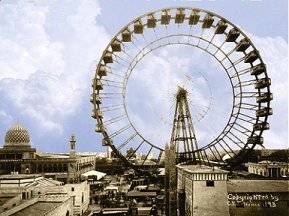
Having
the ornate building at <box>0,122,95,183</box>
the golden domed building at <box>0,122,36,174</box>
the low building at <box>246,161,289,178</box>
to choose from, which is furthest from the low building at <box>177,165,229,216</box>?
the golden domed building at <box>0,122,36,174</box>

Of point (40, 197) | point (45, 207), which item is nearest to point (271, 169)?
point (40, 197)

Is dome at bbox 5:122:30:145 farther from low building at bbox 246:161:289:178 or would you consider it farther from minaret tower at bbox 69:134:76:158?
Result: low building at bbox 246:161:289:178

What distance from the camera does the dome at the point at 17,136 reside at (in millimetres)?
79438

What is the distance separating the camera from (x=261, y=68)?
28.9 meters

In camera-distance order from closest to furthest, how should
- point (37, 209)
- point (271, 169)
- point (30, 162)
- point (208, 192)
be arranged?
point (208, 192) → point (37, 209) → point (271, 169) → point (30, 162)

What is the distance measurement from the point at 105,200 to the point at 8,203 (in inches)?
907

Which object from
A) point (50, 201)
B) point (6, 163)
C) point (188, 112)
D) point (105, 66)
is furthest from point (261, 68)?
point (6, 163)

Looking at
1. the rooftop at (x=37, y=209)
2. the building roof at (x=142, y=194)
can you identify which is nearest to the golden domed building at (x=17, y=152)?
the building roof at (x=142, y=194)

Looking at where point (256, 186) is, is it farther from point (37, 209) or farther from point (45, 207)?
point (37, 209)

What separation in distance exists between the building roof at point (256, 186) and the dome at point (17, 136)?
58.9 m

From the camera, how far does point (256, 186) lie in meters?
33.8

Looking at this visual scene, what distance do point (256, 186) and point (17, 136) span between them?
61.8 metres

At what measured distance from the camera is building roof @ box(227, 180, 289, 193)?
3247 centimetres

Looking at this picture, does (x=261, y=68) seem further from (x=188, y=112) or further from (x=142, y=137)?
(x=142, y=137)
